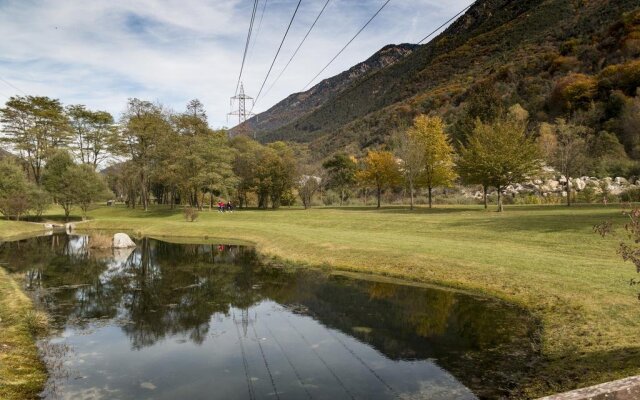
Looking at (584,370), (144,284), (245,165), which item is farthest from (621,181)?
(245,165)

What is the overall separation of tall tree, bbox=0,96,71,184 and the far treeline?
5.9 inches

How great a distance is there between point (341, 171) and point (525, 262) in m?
60.7

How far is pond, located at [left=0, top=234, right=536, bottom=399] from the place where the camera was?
1023 cm

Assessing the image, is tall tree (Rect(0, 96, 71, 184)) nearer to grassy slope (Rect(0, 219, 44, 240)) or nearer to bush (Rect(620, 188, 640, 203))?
grassy slope (Rect(0, 219, 44, 240))

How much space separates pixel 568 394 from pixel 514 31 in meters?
155

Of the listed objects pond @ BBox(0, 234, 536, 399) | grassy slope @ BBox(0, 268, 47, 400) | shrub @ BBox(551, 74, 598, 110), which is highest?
shrub @ BBox(551, 74, 598, 110)

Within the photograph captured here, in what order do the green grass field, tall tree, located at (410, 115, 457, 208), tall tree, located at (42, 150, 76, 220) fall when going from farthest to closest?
1. tall tree, located at (42, 150, 76, 220)
2. tall tree, located at (410, 115, 457, 208)
3. the green grass field

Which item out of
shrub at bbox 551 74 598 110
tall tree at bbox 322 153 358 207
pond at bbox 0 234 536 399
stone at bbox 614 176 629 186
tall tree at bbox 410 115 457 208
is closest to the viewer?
pond at bbox 0 234 536 399

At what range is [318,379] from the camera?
420 inches

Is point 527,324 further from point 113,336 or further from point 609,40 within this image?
point 609,40

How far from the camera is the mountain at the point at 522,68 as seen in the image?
7288 cm

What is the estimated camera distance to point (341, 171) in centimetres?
8038

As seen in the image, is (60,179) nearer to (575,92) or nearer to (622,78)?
(575,92)

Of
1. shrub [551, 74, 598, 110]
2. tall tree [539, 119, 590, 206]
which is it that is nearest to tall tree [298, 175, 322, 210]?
tall tree [539, 119, 590, 206]
